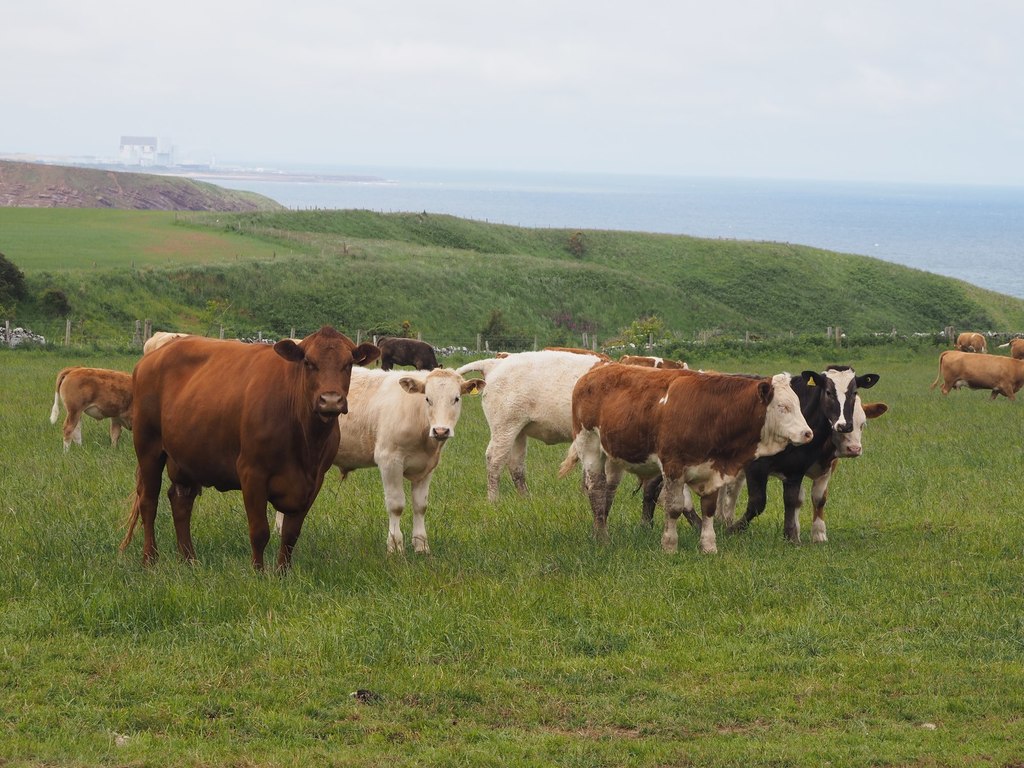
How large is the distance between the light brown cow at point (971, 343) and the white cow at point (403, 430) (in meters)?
38.7

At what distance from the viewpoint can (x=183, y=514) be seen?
37.0 ft

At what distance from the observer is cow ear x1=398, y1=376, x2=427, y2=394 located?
1220cm

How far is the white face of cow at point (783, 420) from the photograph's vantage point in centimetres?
1212

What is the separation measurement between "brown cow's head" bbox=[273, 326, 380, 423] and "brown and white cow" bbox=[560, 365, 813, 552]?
334 centimetres

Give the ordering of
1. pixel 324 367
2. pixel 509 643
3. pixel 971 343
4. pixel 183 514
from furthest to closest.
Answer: pixel 971 343
pixel 183 514
pixel 324 367
pixel 509 643

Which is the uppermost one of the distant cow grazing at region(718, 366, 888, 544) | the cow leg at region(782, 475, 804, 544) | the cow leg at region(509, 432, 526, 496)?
the distant cow grazing at region(718, 366, 888, 544)

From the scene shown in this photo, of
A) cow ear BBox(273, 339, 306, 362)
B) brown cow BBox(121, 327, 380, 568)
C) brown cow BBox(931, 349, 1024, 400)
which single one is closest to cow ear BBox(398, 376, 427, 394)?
brown cow BBox(121, 327, 380, 568)

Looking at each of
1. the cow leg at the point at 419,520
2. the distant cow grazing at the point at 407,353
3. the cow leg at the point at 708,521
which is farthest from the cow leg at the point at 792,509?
the distant cow grazing at the point at 407,353

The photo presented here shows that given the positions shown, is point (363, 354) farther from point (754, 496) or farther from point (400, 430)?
point (754, 496)

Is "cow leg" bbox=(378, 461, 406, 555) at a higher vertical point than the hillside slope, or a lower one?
lower

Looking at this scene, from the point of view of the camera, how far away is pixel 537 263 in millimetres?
76500

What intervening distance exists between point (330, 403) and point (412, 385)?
7.45 ft

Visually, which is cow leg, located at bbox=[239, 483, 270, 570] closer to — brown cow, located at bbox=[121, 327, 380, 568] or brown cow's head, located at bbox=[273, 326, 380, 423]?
brown cow, located at bbox=[121, 327, 380, 568]

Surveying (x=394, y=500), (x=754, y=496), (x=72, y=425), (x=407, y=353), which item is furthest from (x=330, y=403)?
(x=407, y=353)
